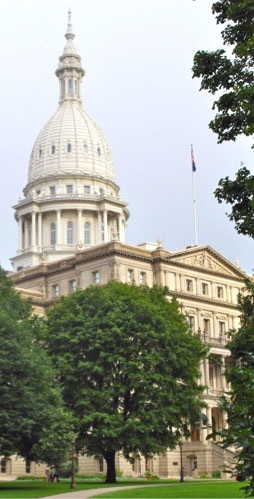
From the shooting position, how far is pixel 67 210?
13238 cm

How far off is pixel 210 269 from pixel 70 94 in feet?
216

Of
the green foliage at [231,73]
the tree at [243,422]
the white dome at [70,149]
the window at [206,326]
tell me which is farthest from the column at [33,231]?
the tree at [243,422]

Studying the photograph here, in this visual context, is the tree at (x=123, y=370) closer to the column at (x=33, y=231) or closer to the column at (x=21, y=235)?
the column at (x=33, y=231)

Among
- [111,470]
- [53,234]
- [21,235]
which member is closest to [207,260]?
[53,234]

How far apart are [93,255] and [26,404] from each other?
156ft

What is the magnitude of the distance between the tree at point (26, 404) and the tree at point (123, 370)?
25.9ft

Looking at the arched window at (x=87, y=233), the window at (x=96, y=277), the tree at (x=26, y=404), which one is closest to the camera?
the tree at (x=26, y=404)

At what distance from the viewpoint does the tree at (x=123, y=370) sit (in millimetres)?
58594

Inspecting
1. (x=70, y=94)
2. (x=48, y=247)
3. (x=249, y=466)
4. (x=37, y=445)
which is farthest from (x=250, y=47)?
(x=70, y=94)

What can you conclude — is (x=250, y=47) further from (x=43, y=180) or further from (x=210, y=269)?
(x=43, y=180)

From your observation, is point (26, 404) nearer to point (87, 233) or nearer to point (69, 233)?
point (69, 233)

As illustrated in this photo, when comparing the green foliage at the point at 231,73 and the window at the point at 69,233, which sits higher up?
the window at the point at 69,233

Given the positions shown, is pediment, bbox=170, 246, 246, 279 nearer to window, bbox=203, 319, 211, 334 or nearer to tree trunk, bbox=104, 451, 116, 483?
window, bbox=203, 319, 211, 334

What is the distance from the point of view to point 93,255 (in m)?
94.8
